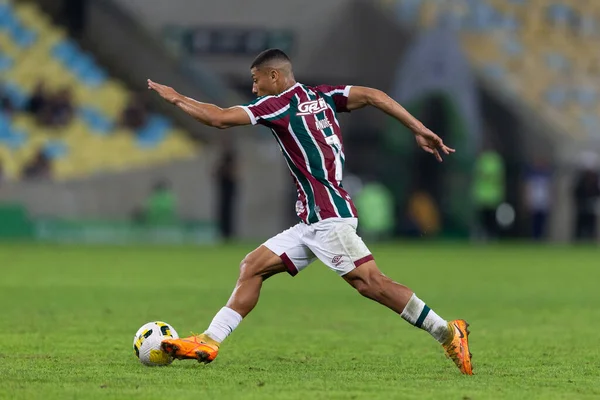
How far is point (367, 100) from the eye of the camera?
28.5 feet

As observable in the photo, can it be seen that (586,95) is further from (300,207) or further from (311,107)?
(311,107)

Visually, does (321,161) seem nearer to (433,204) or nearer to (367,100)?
(367,100)

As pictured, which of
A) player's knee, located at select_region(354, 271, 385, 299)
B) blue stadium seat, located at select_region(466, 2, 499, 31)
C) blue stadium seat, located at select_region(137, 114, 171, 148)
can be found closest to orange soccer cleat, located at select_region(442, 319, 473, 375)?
player's knee, located at select_region(354, 271, 385, 299)

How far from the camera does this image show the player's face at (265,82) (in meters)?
8.56

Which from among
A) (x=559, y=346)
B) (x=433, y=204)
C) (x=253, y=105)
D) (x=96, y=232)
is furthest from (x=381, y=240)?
(x=253, y=105)

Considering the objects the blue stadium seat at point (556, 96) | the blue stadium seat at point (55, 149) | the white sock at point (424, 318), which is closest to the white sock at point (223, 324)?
the white sock at point (424, 318)

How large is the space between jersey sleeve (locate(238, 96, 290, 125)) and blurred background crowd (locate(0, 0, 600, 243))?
2146 cm

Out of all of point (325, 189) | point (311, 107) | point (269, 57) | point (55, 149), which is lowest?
point (325, 189)

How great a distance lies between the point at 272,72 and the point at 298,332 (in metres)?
3.50

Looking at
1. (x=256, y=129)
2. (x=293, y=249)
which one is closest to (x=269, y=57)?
(x=293, y=249)

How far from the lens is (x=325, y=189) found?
8.58 m

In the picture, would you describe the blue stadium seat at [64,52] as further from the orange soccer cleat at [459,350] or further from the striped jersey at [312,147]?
the orange soccer cleat at [459,350]

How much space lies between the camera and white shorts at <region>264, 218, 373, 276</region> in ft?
27.9

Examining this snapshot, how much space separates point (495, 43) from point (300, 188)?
29160mm
